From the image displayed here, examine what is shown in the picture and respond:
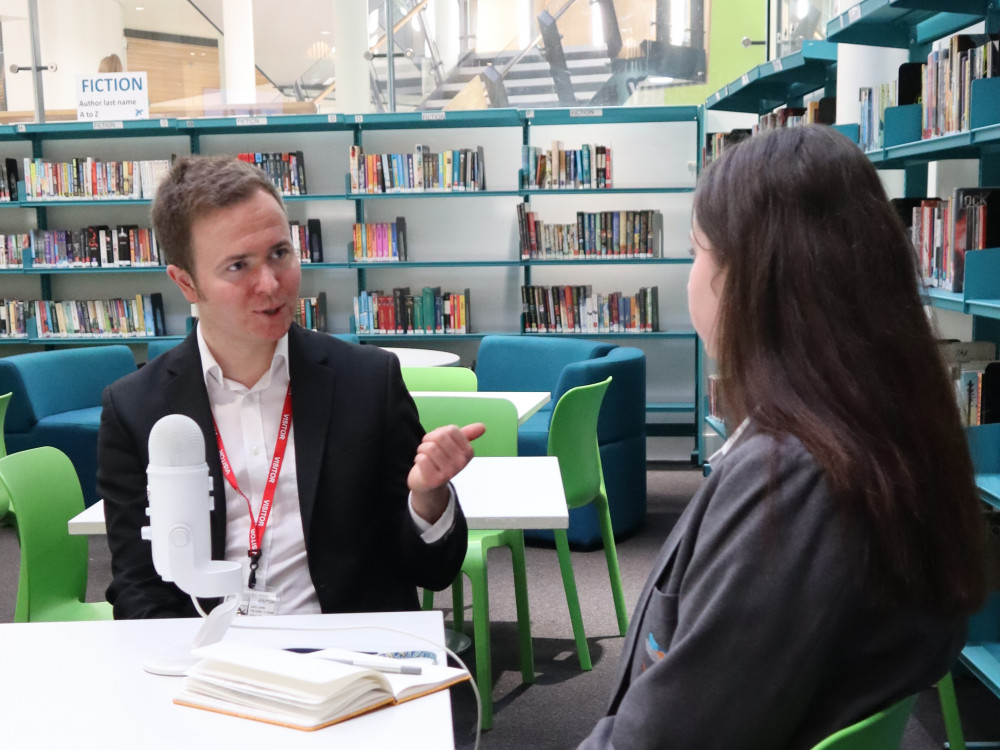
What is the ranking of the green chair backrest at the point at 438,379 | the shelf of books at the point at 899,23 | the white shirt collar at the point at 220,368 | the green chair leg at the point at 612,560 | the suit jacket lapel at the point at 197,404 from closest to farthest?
the suit jacket lapel at the point at 197,404
the white shirt collar at the point at 220,368
the shelf of books at the point at 899,23
the green chair leg at the point at 612,560
the green chair backrest at the point at 438,379

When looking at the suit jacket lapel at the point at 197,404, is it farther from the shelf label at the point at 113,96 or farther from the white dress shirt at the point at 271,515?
the shelf label at the point at 113,96

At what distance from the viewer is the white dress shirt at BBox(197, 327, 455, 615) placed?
169 cm

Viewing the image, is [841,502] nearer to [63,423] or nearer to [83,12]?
[63,423]

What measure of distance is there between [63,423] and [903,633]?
482cm

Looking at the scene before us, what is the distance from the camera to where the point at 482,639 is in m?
2.79

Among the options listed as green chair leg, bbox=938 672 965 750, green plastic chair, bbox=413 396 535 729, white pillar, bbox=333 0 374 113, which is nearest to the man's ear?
green plastic chair, bbox=413 396 535 729

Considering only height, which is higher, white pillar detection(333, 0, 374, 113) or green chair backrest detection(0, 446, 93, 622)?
white pillar detection(333, 0, 374, 113)

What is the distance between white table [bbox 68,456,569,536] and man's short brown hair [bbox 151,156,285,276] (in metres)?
0.58

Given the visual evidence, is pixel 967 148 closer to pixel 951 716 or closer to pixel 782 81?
pixel 951 716

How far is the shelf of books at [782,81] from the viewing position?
14.0 ft

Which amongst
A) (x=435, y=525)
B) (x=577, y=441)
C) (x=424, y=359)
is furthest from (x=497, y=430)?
Result: (x=424, y=359)

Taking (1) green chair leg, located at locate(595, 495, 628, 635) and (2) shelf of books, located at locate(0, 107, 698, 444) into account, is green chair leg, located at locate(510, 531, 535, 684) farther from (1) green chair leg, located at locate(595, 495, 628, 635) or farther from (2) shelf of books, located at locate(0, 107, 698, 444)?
(2) shelf of books, located at locate(0, 107, 698, 444)

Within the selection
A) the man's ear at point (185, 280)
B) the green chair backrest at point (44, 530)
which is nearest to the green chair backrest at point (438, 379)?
the green chair backrest at point (44, 530)

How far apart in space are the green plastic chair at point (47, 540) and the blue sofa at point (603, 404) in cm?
227
